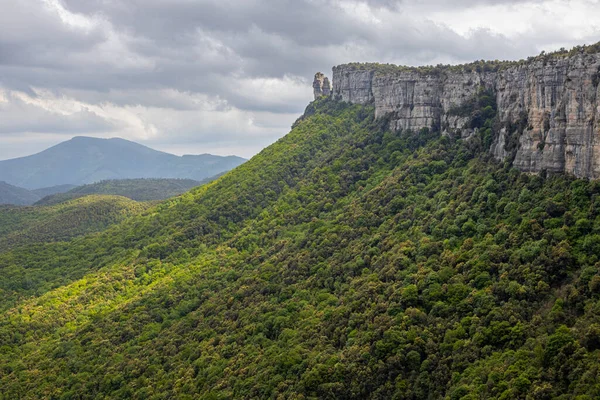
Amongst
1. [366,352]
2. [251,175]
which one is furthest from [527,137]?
[251,175]

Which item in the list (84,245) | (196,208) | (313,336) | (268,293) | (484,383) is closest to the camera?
(484,383)

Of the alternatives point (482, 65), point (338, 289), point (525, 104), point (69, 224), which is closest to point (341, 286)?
point (338, 289)

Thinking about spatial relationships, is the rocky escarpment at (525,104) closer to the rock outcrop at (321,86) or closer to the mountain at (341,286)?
the mountain at (341,286)

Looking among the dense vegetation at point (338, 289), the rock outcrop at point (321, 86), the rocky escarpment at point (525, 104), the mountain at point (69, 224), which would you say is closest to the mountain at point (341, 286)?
the dense vegetation at point (338, 289)

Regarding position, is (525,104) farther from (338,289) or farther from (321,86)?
(321,86)

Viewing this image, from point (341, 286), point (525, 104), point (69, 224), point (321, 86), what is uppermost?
point (321, 86)

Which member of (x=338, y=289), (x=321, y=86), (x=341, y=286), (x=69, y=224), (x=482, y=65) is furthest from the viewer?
(x=69, y=224)

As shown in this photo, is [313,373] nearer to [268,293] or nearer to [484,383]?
[484,383]
